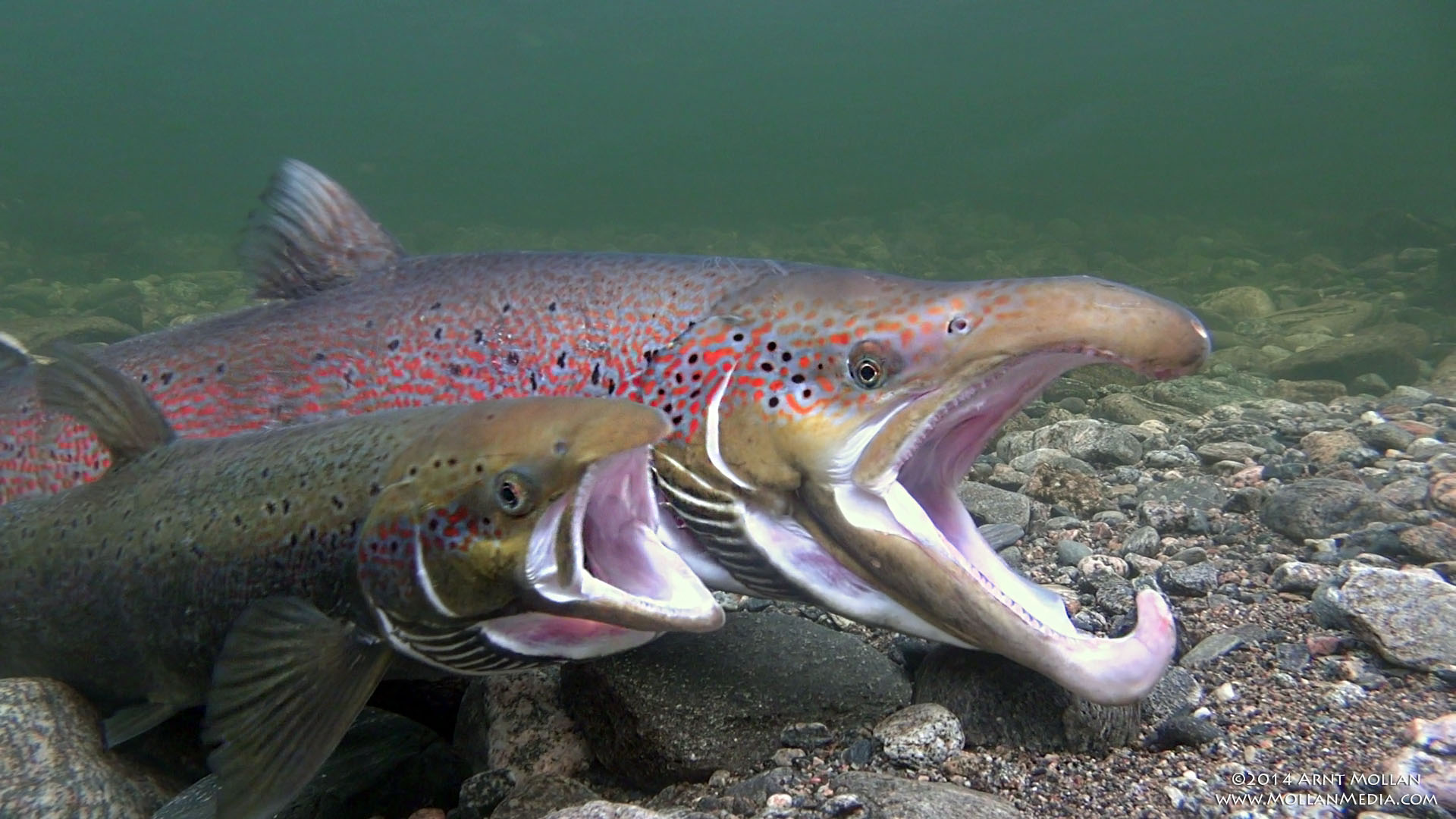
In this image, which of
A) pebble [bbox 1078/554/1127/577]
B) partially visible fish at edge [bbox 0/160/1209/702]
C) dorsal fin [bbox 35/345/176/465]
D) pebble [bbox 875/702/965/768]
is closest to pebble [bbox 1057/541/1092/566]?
pebble [bbox 1078/554/1127/577]

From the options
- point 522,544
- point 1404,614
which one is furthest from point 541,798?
point 1404,614

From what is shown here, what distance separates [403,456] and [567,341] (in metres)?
0.65

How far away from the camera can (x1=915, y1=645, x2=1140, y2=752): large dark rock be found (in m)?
1.90

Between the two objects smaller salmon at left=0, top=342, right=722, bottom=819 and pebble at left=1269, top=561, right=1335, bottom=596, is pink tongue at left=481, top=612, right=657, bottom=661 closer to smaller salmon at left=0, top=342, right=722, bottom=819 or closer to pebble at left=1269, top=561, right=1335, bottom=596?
smaller salmon at left=0, top=342, right=722, bottom=819

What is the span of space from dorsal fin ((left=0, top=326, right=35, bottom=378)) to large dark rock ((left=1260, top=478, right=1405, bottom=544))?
15.7ft

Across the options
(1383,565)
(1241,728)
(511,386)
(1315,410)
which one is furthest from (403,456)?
(1315,410)

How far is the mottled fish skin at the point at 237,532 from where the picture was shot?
1.79m

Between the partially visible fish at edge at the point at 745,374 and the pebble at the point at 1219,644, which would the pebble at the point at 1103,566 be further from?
the partially visible fish at edge at the point at 745,374

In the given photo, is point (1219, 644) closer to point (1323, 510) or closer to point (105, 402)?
point (1323, 510)

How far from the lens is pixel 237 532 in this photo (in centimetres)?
202

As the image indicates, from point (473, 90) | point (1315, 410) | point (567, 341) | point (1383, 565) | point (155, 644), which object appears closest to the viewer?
point (155, 644)

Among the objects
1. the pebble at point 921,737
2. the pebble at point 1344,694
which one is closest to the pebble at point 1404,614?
the pebble at point 1344,694

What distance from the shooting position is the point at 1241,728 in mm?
1883

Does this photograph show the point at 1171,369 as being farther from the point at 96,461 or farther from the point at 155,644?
the point at 96,461
